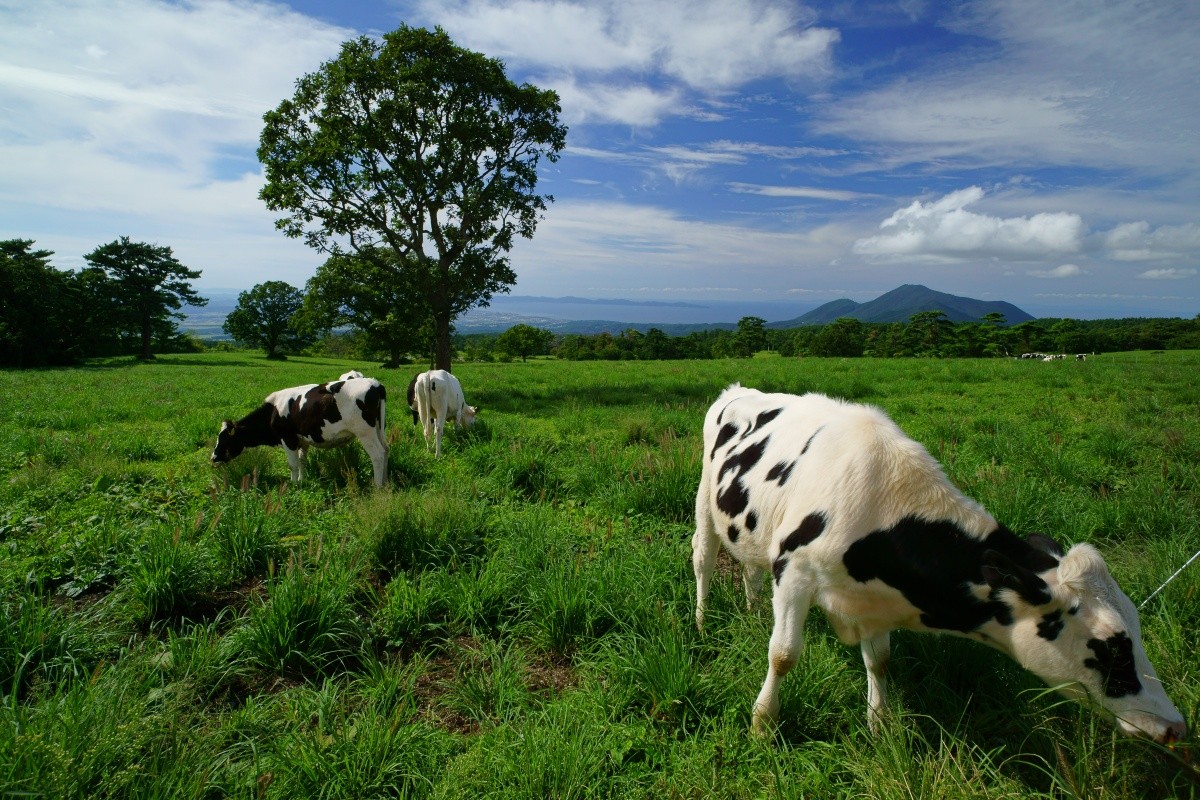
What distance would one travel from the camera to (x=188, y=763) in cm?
243

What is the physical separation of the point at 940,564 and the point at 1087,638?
0.59 meters

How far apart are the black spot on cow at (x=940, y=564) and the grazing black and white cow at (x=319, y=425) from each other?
6803 mm

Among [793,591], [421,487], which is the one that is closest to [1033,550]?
[793,591]

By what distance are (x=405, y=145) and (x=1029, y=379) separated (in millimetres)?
21578

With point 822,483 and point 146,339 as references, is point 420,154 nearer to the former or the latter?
point 822,483

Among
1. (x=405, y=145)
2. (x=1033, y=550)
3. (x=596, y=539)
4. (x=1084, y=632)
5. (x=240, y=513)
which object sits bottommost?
(x=596, y=539)

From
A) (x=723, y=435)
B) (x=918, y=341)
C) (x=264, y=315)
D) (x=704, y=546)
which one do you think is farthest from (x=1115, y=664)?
(x=918, y=341)

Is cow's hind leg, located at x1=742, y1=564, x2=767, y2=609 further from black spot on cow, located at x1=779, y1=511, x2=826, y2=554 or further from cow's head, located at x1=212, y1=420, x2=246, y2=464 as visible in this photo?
cow's head, located at x1=212, y1=420, x2=246, y2=464

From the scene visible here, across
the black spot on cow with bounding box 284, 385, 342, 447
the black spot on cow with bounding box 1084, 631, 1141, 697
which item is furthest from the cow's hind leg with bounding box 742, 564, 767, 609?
the black spot on cow with bounding box 284, 385, 342, 447

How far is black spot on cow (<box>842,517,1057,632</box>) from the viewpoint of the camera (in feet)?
8.04

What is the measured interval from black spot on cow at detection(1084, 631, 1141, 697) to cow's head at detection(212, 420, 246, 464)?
9.89m

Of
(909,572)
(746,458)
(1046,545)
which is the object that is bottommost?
(909,572)

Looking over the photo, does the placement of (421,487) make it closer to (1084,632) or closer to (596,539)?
(596,539)

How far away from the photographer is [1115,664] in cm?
222
